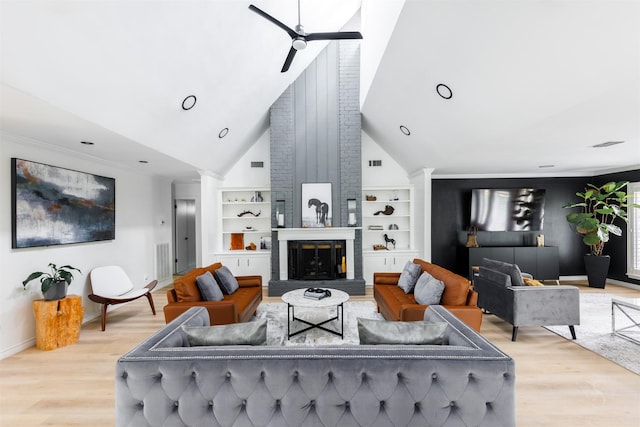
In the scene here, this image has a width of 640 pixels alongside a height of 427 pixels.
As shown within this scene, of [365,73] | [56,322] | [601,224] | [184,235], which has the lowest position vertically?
[56,322]

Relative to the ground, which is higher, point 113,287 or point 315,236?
point 315,236

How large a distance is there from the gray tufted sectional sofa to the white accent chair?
313 cm

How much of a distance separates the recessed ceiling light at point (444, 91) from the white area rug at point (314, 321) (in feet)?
10.1

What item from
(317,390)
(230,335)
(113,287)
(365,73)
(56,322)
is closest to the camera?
(317,390)

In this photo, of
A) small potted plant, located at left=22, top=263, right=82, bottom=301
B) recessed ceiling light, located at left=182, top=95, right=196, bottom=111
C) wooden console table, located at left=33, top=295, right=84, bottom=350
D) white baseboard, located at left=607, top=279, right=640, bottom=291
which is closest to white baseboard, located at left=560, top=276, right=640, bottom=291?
white baseboard, located at left=607, top=279, right=640, bottom=291

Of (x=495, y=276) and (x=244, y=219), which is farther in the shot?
(x=244, y=219)

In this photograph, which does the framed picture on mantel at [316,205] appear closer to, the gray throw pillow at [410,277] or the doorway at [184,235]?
the gray throw pillow at [410,277]

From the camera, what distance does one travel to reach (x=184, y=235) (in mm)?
8148

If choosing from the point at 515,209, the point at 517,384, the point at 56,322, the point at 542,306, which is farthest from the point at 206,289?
the point at 515,209

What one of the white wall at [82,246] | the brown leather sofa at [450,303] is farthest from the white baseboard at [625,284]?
the white wall at [82,246]

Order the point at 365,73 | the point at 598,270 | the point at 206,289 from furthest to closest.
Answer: the point at 598,270
the point at 365,73
the point at 206,289

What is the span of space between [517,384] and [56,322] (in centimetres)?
478

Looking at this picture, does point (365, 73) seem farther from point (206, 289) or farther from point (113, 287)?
point (113, 287)

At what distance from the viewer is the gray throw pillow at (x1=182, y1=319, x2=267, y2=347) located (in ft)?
5.96
